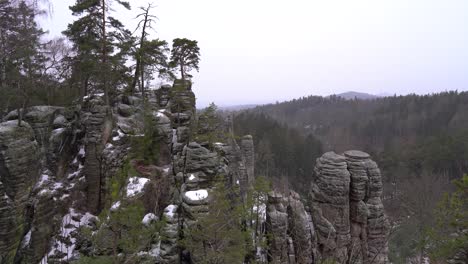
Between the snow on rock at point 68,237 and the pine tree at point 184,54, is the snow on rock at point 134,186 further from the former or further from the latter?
the pine tree at point 184,54

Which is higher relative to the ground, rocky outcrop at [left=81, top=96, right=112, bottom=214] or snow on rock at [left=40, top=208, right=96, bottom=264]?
rocky outcrop at [left=81, top=96, right=112, bottom=214]

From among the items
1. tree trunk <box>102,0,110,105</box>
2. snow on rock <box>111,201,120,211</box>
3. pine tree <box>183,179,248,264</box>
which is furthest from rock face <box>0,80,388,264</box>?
tree trunk <box>102,0,110,105</box>

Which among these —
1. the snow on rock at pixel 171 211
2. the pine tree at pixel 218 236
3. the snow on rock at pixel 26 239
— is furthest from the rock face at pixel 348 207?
the snow on rock at pixel 26 239

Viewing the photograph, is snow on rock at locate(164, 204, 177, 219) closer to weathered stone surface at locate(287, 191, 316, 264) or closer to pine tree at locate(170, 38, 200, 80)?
weathered stone surface at locate(287, 191, 316, 264)

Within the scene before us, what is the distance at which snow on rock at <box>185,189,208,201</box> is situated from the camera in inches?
449

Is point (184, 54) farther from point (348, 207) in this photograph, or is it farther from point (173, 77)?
point (348, 207)

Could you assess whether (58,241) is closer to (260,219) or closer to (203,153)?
(203,153)

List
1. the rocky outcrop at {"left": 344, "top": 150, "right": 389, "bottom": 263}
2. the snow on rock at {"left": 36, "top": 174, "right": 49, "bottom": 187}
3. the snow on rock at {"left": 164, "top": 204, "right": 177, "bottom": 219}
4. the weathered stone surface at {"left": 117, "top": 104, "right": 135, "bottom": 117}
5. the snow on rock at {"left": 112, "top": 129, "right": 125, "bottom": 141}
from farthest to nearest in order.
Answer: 1. the weathered stone surface at {"left": 117, "top": 104, "right": 135, "bottom": 117}
2. the snow on rock at {"left": 112, "top": 129, "right": 125, "bottom": 141}
3. the snow on rock at {"left": 36, "top": 174, "right": 49, "bottom": 187}
4. the rocky outcrop at {"left": 344, "top": 150, "right": 389, "bottom": 263}
5. the snow on rock at {"left": 164, "top": 204, "right": 177, "bottom": 219}

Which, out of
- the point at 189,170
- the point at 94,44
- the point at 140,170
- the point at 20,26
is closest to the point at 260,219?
the point at 189,170

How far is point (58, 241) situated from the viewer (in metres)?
13.5

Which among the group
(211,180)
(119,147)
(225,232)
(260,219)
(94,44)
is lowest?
(260,219)

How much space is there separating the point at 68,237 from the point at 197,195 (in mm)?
7379

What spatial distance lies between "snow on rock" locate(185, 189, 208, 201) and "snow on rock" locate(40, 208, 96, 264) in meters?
6.11

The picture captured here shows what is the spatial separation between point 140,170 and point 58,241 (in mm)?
5056
